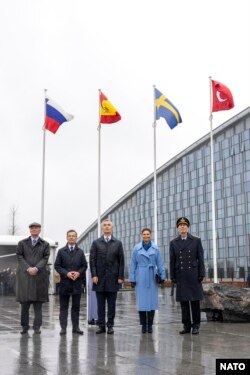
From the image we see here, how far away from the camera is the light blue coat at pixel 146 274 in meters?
8.85

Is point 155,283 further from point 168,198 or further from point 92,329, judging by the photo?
point 168,198

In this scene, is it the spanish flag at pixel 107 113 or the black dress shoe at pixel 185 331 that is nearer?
the black dress shoe at pixel 185 331

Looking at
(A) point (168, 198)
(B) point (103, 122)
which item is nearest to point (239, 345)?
(B) point (103, 122)

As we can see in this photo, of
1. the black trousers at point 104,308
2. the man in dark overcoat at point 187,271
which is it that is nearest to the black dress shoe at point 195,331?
the man in dark overcoat at point 187,271

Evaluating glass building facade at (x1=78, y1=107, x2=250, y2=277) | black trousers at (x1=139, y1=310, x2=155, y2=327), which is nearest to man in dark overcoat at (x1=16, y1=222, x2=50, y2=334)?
black trousers at (x1=139, y1=310, x2=155, y2=327)

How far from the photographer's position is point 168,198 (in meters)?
72.9

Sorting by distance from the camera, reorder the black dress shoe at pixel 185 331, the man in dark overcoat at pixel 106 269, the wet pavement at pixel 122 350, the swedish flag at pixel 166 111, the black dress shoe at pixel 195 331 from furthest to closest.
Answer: the swedish flag at pixel 166 111 < the man in dark overcoat at pixel 106 269 < the black dress shoe at pixel 185 331 < the black dress shoe at pixel 195 331 < the wet pavement at pixel 122 350

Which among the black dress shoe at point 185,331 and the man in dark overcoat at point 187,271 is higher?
the man in dark overcoat at point 187,271

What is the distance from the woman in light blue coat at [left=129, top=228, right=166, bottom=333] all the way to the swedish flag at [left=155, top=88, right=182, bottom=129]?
9.49 metres

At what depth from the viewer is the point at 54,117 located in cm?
1995

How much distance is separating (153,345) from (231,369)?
2.67 meters

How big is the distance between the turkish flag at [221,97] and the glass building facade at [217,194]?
41641mm

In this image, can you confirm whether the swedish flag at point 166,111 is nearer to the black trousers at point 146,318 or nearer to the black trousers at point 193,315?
the black trousers at point 193,315

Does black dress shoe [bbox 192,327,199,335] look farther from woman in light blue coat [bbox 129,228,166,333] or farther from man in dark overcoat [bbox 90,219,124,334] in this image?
man in dark overcoat [bbox 90,219,124,334]
